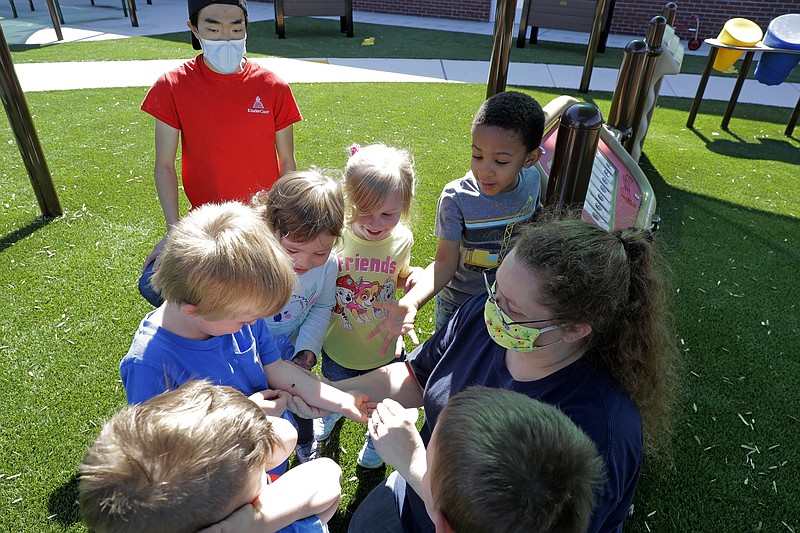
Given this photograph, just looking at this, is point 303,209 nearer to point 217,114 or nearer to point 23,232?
point 217,114

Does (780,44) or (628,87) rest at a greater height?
(780,44)

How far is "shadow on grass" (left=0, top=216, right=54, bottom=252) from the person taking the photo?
4.54 metres

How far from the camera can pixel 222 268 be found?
5.08ft

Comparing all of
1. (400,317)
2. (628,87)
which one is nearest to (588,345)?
(400,317)

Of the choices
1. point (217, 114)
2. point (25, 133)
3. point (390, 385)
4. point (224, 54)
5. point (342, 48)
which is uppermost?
point (224, 54)

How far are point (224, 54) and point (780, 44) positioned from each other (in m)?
8.09

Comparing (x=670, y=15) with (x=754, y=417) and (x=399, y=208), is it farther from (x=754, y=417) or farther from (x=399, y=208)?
(x=399, y=208)

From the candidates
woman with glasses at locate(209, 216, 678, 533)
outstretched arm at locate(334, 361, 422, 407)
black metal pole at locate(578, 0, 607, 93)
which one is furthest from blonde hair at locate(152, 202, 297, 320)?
black metal pole at locate(578, 0, 607, 93)

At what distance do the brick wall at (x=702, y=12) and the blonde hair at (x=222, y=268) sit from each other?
15521 mm

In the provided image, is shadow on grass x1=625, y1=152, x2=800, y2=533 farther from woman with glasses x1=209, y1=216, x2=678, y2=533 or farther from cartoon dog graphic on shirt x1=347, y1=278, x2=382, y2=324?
cartoon dog graphic on shirt x1=347, y1=278, x2=382, y2=324

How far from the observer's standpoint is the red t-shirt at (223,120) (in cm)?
288

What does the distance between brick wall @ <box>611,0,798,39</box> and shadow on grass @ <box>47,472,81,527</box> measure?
628 inches

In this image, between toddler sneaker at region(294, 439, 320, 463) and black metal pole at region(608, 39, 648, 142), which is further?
black metal pole at region(608, 39, 648, 142)

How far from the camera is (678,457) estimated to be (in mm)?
3021
